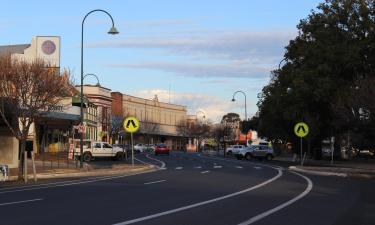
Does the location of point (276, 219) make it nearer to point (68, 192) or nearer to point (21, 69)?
point (68, 192)

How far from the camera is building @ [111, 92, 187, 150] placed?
403 ft

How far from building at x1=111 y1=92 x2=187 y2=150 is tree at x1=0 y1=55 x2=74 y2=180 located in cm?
7872

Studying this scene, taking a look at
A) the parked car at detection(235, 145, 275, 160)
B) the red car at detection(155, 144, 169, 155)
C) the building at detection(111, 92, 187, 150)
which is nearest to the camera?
the parked car at detection(235, 145, 275, 160)

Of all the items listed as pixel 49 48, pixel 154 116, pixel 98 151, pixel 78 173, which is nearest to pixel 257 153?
pixel 98 151

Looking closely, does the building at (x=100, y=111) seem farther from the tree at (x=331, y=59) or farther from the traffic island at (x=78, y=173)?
the traffic island at (x=78, y=173)

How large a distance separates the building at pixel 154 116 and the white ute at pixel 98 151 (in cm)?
5086

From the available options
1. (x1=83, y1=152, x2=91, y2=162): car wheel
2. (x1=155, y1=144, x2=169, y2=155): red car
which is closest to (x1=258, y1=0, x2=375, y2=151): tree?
(x1=83, y1=152, x2=91, y2=162): car wheel

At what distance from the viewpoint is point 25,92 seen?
98.4 ft

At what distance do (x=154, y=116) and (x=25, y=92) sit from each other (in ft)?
362

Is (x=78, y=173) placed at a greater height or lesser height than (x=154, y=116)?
A: lesser

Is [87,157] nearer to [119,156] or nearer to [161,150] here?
[119,156]

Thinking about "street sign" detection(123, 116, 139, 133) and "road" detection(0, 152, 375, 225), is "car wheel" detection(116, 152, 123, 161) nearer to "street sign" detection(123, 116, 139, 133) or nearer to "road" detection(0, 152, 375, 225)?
"street sign" detection(123, 116, 139, 133)

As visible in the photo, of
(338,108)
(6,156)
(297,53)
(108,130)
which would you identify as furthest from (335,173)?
(108,130)

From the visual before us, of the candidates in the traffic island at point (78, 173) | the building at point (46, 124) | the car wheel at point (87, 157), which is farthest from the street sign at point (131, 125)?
the car wheel at point (87, 157)
